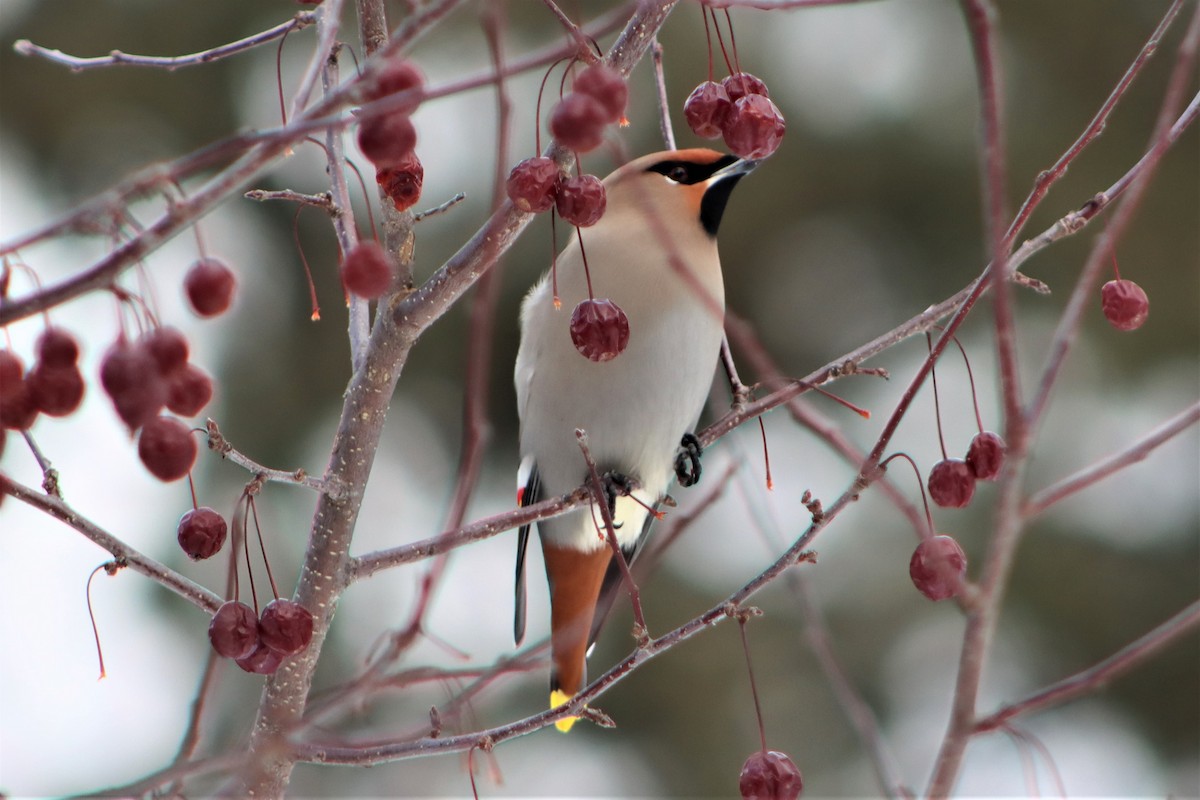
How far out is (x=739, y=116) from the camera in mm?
1715

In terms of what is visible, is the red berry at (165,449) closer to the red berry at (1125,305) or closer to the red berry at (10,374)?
the red berry at (10,374)

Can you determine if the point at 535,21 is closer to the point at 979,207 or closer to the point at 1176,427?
the point at 979,207

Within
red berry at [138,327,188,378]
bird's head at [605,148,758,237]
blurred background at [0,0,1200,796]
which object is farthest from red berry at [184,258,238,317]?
blurred background at [0,0,1200,796]

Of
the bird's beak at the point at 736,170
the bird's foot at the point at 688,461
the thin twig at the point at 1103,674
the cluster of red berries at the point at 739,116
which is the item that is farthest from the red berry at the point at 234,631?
the bird's beak at the point at 736,170

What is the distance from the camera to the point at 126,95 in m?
7.29

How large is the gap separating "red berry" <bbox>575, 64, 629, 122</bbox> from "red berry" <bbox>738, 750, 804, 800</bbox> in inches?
31.0

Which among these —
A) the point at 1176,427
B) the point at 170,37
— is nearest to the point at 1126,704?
the point at 170,37

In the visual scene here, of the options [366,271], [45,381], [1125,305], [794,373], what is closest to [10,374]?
[45,381]

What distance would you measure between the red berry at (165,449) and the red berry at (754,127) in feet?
2.68

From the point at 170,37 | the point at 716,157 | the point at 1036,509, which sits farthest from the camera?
the point at 170,37

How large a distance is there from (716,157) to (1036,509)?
7.23ft

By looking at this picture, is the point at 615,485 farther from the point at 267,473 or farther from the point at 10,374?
the point at 10,374

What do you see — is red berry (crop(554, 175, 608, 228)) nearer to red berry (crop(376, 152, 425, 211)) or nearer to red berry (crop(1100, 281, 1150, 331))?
red berry (crop(376, 152, 425, 211))

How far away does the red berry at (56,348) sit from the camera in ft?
3.93
